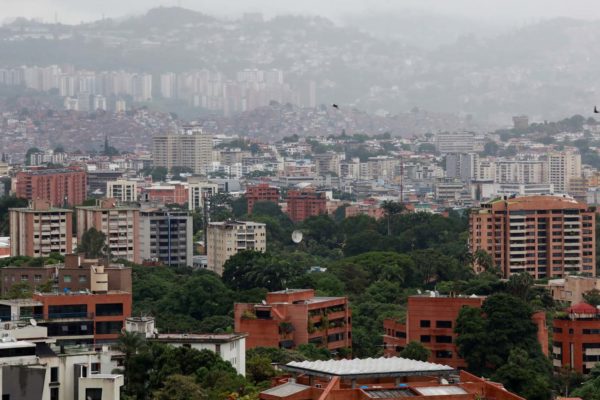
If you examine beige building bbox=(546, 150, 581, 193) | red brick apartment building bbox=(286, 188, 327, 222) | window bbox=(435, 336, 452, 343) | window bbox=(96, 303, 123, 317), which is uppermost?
beige building bbox=(546, 150, 581, 193)

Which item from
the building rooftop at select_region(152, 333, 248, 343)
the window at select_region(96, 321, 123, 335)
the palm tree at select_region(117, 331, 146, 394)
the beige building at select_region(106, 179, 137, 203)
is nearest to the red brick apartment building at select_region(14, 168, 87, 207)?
the beige building at select_region(106, 179, 137, 203)

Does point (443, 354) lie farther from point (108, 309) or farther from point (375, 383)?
point (375, 383)

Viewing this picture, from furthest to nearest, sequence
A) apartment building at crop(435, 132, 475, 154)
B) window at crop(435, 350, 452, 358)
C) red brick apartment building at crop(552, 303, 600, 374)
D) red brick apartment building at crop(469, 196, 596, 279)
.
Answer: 1. apartment building at crop(435, 132, 475, 154)
2. red brick apartment building at crop(469, 196, 596, 279)
3. red brick apartment building at crop(552, 303, 600, 374)
4. window at crop(435, 350, 452, 358)

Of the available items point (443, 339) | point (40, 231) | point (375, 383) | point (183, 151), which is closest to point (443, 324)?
point (443, 339)

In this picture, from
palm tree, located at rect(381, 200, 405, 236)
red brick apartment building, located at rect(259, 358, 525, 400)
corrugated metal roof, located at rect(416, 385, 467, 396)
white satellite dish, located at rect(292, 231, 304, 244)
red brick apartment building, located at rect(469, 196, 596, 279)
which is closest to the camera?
red brick apartment building, located at rect(259, 358, 525, 400)

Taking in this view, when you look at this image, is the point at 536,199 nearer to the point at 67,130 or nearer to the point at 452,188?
the point at 452,188

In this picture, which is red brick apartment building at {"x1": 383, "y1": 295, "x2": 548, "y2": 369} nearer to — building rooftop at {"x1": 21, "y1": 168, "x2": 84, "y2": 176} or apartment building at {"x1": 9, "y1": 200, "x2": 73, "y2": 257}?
apartment building at {"x1": 9, "y1": 200, "x2": 73, "y2": 257}
